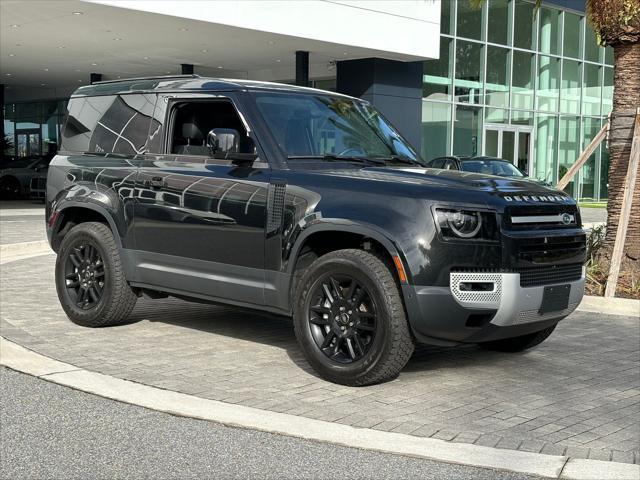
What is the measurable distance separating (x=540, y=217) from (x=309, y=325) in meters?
1.69

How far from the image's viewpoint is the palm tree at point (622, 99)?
406 inches

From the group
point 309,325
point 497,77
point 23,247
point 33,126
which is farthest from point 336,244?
point 33,126

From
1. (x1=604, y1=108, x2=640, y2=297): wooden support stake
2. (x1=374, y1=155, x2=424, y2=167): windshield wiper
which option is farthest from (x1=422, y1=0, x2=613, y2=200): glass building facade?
(x1=374, y1=155, x2=424, y2=167): windshield wiper

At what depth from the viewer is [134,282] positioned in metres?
7.20

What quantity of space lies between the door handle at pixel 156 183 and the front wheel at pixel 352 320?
1.65m

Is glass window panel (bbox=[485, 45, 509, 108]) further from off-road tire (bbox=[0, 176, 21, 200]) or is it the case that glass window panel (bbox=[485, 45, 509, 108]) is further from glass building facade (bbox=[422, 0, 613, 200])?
off-road tire (bbox=[0, 176, 21, 200])

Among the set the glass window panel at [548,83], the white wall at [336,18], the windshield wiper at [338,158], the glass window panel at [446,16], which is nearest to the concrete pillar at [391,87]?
the white wall at [336,18]

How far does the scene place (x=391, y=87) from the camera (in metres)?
28.5

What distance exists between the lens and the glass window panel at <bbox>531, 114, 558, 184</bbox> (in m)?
33.6

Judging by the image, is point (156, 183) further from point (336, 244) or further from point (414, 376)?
point (414, 376)

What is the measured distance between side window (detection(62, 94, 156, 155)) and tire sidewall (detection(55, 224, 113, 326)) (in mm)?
749

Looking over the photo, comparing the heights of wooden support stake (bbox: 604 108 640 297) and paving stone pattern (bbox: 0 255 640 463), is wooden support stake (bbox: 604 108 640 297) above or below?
above

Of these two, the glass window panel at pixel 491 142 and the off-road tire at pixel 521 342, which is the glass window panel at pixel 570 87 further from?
the off-road tire at pixel 521 342

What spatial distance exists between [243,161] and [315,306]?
1.26 meters
